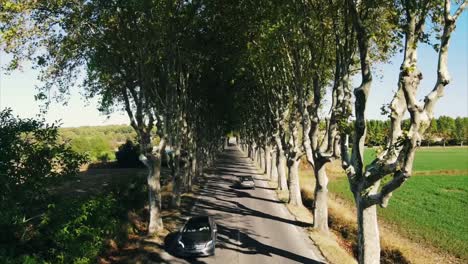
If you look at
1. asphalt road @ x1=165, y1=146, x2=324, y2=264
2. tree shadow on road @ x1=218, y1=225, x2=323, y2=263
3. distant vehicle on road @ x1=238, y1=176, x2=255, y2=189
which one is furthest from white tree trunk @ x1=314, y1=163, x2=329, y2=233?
distant vehicle on road @ x1=238, y1=176, x2=255, y2=189

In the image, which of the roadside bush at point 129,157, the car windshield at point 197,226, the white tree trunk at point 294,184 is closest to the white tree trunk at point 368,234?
the car windshield at point 197,226

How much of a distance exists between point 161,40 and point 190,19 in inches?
105

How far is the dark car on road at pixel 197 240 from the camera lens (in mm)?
18531

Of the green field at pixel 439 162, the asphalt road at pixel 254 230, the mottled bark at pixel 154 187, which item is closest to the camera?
the asphalt road at pixel 254 230

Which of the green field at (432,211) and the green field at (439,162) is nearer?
the green field at (432,211)

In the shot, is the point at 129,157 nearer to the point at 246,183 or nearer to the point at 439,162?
the point at 246,183

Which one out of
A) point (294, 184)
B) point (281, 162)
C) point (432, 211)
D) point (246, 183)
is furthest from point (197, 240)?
point (432, 211)

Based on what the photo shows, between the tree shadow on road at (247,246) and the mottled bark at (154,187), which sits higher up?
the mottled bark at (154,187)

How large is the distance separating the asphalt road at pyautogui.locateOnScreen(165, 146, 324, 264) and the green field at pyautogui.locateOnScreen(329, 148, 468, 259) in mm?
7524

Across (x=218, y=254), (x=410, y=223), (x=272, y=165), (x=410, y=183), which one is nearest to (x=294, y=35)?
(x=218, y=254)

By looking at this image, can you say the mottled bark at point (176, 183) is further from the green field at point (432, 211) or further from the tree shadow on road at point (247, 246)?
the green field at point (432, 211)

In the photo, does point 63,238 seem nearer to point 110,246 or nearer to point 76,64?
point 110,246

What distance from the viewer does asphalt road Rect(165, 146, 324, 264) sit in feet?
61.7

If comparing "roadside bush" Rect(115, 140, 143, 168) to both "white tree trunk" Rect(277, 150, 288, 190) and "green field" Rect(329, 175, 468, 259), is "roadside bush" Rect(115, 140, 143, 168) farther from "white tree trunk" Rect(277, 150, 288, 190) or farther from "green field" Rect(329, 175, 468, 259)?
"white tree trunk" Rect(277, 150, 288, 190)
